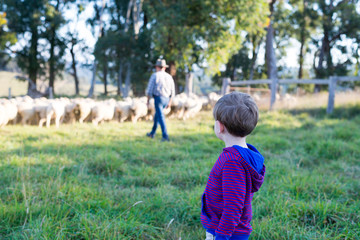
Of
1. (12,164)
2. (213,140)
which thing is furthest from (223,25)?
(12,164)

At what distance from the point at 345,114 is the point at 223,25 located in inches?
345

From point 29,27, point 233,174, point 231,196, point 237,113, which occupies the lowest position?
point 231,196

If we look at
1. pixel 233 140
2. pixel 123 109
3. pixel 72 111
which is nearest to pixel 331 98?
pixel 123 109

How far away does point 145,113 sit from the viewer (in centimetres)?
963

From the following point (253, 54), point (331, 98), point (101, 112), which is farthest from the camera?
point (253, 54)

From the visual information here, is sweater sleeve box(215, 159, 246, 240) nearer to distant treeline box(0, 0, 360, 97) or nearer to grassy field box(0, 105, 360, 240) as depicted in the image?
grassy field box(0, 105, 360, 240)

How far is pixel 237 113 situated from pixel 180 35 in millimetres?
14979

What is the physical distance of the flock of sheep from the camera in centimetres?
769

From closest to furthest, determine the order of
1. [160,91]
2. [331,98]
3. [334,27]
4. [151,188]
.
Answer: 1. [151,188]
2. [160,91]
3. [331,98]
4. [334,27]

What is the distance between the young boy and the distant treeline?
48.0ft

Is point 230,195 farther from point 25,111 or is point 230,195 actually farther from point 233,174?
point 25,111

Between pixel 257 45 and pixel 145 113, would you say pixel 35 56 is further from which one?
pixel 257 45

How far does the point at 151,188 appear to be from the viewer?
3.62m

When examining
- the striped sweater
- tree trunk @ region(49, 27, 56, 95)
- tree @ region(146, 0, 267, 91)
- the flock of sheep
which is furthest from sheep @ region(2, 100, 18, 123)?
tree trunk @ region(49, 27, 56, 95)
